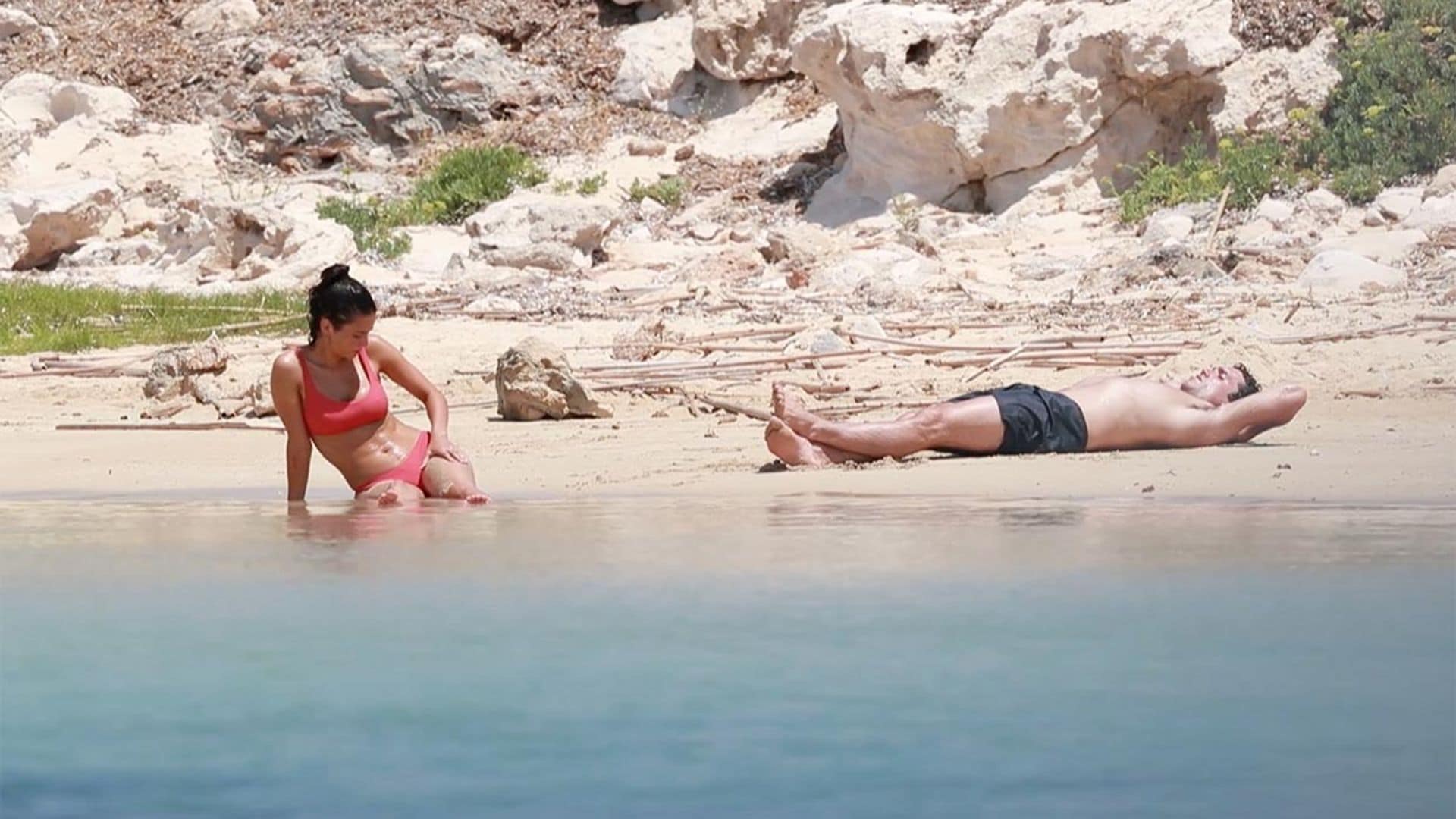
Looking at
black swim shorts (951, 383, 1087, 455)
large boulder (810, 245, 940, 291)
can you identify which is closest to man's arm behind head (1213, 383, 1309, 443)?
black swim shorts (951, 383, 1087, 455)

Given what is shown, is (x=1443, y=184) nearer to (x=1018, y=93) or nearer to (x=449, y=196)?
(x=1018, y=93)

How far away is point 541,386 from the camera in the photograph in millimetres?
7914

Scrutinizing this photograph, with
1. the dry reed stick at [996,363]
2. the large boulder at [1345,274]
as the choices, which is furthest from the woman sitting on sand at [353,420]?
the large boulder at [1345,274]

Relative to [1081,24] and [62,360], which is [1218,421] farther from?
[1081,24]

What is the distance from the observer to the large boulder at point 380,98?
59.6ft

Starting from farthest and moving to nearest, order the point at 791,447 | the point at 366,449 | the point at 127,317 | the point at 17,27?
the point at 17,27 → the point at 127,317 → the point at 791,447 → the point at 366,449

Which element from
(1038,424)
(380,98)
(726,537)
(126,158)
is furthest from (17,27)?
(726,537)

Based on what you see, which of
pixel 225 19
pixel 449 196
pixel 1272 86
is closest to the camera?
pixel 1272 86

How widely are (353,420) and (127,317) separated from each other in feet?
19.9

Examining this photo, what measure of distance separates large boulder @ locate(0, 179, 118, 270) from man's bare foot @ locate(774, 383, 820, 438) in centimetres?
1085

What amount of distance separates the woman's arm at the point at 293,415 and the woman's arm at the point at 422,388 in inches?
10.7

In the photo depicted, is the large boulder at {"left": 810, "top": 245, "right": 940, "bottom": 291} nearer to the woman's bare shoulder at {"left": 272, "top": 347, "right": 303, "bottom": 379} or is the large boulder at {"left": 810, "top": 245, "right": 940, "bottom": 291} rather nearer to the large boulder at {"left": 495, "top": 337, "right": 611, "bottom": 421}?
the large boulder at {"left": 495, "top": 337, "right": 611, "bottom": 421}

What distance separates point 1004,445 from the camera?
618 cm

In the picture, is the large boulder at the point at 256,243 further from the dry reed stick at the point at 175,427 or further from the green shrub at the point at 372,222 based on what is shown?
the dry reed stick at the point at 175,427
